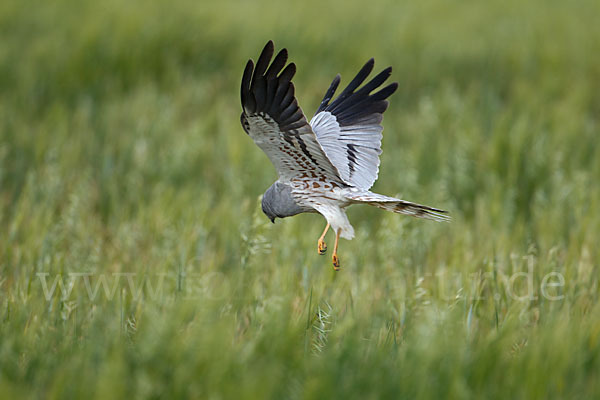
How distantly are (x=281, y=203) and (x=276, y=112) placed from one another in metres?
0.39

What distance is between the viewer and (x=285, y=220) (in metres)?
4.16

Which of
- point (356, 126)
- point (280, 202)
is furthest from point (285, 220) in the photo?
point (280, 202)

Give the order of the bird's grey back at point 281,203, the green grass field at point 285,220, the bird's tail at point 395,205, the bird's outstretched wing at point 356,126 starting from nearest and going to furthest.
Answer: the green grass field at point 285,220 < the bird's tail at point 395,205 < the bird's grey back at point 281,203 < the bird's outstretched wing at point 356,126

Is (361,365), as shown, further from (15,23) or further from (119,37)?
(15,23)

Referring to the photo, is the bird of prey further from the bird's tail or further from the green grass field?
the green grass field

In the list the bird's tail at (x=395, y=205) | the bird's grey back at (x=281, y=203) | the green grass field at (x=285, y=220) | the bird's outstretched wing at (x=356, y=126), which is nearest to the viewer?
the green grass field at (x=285, y=220)

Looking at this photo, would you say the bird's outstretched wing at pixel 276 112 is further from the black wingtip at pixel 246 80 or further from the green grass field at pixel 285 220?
the green grass field at pixel 285 220

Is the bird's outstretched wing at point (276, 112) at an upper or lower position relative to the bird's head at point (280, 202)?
upper

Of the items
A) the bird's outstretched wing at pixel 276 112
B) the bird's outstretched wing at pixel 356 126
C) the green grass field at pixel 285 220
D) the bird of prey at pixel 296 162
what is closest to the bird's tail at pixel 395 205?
the bird of prey at pixel 296 162

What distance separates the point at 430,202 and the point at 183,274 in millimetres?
2266

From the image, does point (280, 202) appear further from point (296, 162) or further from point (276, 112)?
point (276, 112)

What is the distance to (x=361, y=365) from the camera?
1.95 m

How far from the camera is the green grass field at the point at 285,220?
192cm

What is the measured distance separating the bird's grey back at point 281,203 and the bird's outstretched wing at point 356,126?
19.5 inches
